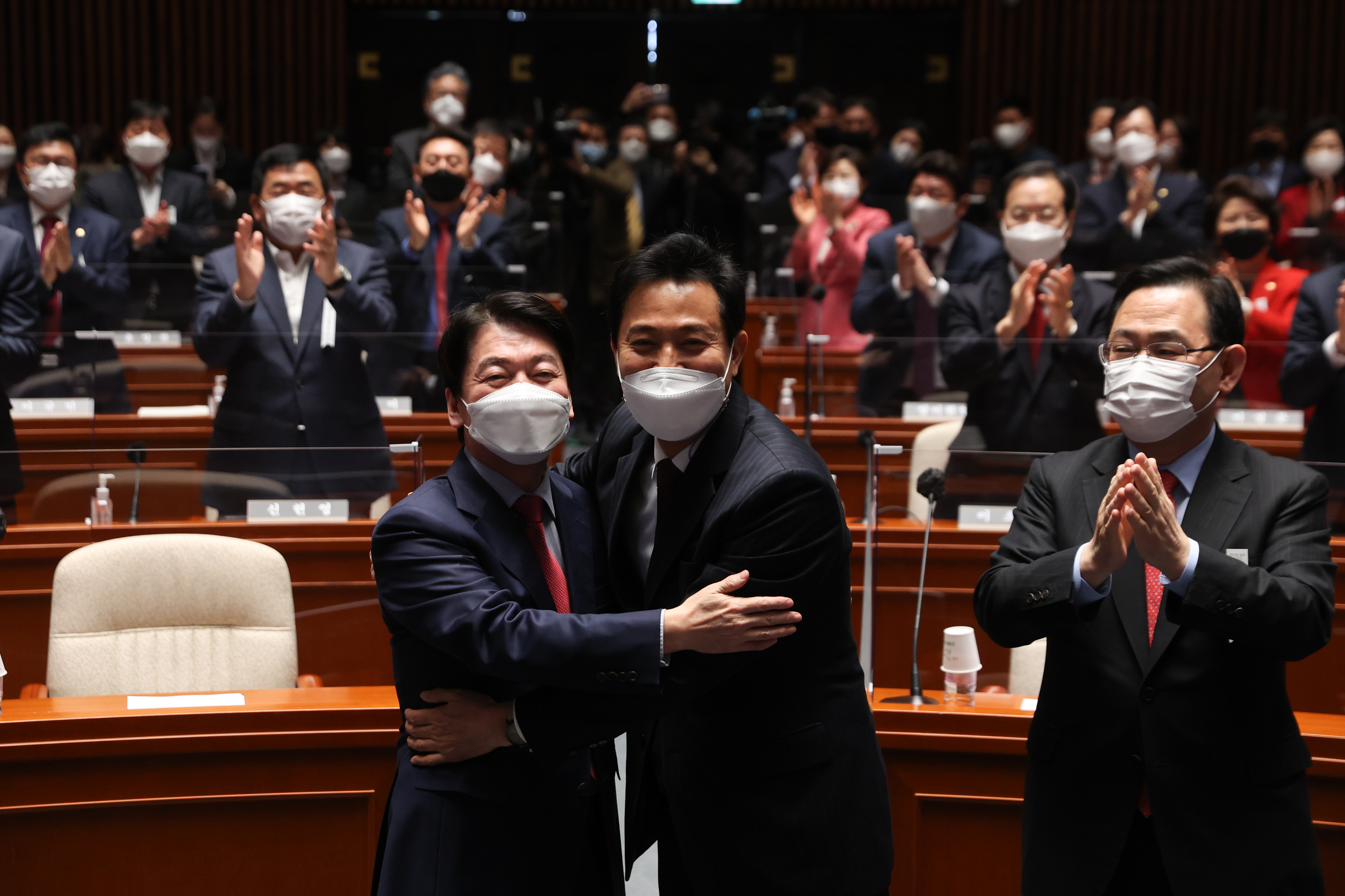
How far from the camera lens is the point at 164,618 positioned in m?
2.77

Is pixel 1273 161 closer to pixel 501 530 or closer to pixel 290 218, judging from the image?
pixel 290 218

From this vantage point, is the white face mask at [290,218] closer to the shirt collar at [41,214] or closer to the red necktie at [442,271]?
the red necktie at [442,271]

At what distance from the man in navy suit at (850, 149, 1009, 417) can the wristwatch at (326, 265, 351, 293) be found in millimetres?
1769

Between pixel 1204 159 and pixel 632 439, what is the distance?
10145mm

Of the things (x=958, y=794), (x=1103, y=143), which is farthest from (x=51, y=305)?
(x=1103, y=143)

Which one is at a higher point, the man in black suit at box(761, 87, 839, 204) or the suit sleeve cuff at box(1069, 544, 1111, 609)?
the man in black suit at box(761, 87, 839, 204)

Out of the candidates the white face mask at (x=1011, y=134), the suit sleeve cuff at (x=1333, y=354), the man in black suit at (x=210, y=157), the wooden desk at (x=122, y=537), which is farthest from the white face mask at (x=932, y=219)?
the man in black suit at (x=210, y=157)

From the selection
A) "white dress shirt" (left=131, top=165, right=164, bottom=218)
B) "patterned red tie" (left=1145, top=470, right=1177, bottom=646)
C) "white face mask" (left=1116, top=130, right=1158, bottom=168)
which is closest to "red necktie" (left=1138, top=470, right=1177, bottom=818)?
"patterned red tie" (left=1145, top=470, right=1177, bottom=646)

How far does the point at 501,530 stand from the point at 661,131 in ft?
22.7

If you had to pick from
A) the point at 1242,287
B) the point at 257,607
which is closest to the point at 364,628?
the point at 257,607

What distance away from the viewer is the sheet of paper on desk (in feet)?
7.64

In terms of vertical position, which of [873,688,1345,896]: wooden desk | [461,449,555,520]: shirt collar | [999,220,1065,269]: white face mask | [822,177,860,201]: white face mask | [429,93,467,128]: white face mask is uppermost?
[429,93,467,128]: white face mask

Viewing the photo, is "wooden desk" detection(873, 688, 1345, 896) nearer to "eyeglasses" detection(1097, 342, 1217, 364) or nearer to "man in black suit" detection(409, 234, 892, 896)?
"man in black suit" detection(409, 234, 892, 896)

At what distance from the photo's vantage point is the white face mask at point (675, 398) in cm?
179
